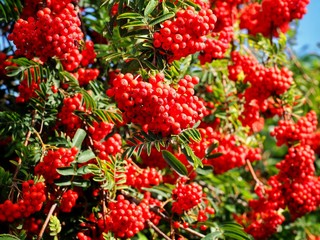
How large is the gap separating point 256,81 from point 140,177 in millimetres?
1106

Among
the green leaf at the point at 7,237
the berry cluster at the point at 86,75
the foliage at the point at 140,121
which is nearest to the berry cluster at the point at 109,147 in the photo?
the foliage at the point at 140,121

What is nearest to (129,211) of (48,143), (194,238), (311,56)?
(48,143)

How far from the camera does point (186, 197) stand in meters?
3.23

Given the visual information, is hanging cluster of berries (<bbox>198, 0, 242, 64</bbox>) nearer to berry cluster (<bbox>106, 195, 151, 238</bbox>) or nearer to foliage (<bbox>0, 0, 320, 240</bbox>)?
foliage (<bbox>0, 0, 320, 240</bbox>)

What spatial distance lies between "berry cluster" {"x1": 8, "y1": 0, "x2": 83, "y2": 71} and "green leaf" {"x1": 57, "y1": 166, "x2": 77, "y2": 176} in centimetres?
63

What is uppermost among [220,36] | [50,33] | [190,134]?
[50,33]

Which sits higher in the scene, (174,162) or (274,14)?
(274,14)

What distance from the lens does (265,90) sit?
3783 millimetres

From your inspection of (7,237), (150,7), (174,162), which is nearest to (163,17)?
(150,7)

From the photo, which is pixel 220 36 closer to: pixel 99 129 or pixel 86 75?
pixel 86 75

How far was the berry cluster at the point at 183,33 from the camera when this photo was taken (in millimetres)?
2623

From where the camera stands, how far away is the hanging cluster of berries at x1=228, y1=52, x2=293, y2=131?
376cm

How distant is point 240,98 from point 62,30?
173 centimetres

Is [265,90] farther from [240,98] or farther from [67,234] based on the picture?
[67,234]
